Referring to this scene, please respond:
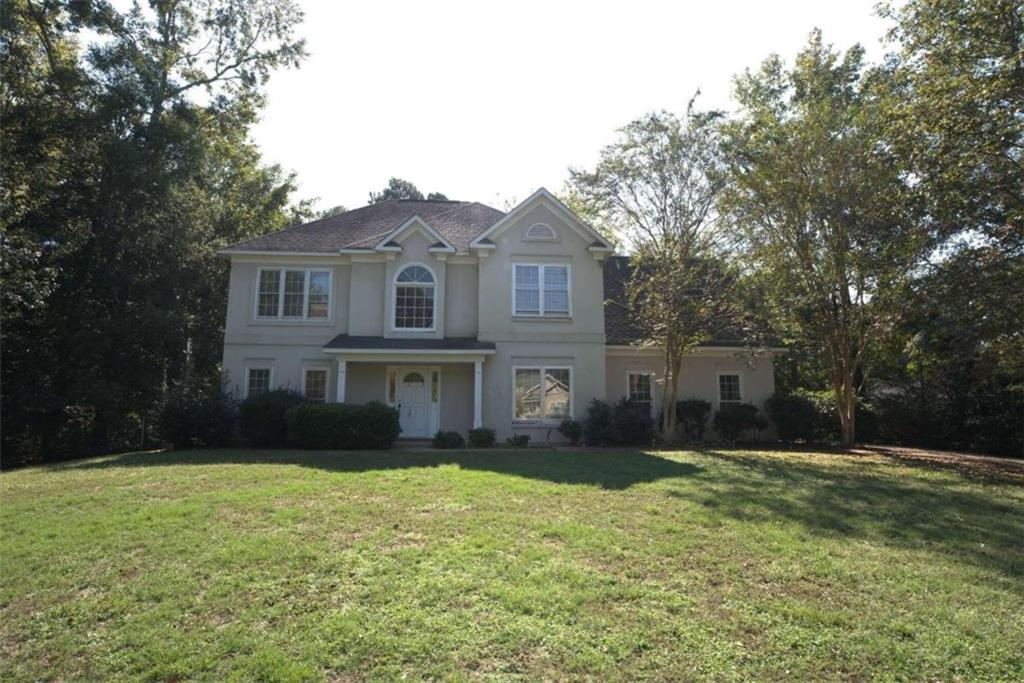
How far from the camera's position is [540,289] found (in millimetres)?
20109

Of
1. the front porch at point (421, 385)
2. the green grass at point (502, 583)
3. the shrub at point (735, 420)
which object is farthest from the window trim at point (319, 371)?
the shrub at point (735, 420)

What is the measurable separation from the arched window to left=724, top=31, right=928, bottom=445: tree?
9.65 metres

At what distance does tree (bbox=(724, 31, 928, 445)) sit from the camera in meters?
16.1

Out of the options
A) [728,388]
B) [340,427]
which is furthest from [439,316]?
[728,388]

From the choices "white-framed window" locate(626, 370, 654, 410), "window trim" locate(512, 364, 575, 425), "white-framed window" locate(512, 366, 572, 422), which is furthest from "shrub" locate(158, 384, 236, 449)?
"white-framed window" locate(626, 370, 654, 410)

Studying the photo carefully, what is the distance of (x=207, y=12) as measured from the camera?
25.0 meters

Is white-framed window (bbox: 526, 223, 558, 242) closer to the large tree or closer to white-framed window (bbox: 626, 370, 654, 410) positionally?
white-framed window (bbox: 626, 370, 654, 410)

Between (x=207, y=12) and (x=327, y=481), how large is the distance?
Result: 23547 mm

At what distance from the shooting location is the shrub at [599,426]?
18.3 meters

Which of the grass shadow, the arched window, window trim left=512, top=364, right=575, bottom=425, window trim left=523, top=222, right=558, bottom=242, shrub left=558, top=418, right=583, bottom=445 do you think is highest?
window trim left=523, top=222, right=558, bottom=242

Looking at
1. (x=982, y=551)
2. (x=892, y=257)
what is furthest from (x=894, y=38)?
(x=982, y=551)

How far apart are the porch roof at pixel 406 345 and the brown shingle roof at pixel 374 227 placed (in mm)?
3038

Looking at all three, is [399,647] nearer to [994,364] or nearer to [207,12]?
[994,364]

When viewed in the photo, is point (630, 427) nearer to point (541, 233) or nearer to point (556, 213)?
point (541, 233)
